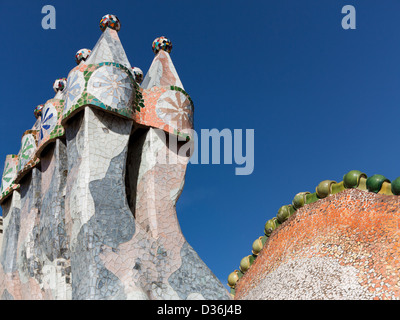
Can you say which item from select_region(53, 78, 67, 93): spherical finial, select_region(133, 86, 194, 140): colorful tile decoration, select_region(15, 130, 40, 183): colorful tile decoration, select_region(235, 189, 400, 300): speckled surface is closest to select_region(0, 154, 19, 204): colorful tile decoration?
select_region(15, 130, 40, 183): colorful tile decoration

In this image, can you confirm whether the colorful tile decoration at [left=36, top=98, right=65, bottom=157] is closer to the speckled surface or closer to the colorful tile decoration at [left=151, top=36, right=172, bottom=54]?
the colorful tile decoration at [left=151, top=36, right=172, bottom=54]

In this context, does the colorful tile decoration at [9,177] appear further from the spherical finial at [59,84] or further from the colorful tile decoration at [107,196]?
the spherical finial at [59,84]

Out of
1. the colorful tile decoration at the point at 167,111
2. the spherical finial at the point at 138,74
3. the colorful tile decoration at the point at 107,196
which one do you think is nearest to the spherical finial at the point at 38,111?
the colorful tile decoration at the point at 107,196

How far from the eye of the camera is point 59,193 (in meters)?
7.21

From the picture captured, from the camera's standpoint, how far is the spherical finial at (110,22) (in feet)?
26.0

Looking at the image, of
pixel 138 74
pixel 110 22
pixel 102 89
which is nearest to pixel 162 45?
pixel 138 74

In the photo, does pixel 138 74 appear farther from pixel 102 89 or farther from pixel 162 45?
pixel 102 89

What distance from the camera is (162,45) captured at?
8.36m

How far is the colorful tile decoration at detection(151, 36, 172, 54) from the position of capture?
838cm

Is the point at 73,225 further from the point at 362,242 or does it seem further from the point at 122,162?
the point at 362,242

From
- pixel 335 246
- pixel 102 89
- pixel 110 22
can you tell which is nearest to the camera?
pixel 102 89

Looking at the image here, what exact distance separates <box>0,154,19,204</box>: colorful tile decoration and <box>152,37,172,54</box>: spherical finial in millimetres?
2851

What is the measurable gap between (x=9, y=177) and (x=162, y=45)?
3.14 metres
